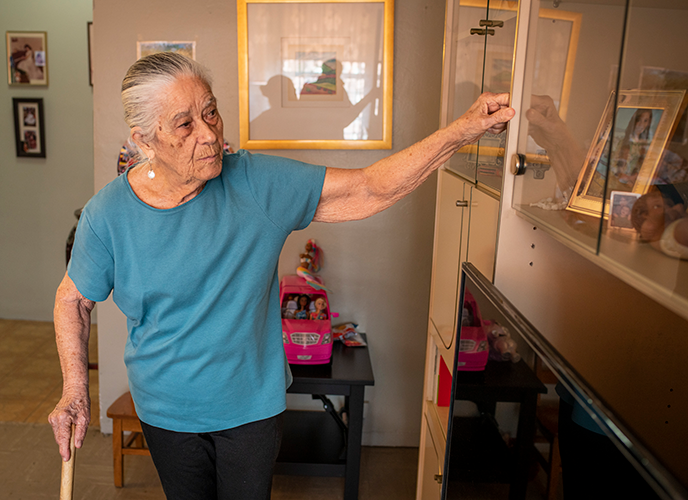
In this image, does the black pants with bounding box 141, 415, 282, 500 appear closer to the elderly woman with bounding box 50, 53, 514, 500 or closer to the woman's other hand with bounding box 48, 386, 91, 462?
the elderly woman with bounding box 50, 53, 514, 500

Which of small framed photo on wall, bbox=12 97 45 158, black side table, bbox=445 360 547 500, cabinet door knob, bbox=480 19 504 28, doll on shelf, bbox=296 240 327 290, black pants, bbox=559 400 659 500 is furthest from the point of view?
small framed photo on wall, bbox=12 97 45 158

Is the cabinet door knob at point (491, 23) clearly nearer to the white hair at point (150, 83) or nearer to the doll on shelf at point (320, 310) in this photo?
the white hair at point (150, 83)

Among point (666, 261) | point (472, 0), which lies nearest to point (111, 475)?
point (472, 0)

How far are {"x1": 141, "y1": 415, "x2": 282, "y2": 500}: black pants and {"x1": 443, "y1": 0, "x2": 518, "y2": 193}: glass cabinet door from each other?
816 mm

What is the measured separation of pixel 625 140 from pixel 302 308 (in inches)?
71.7

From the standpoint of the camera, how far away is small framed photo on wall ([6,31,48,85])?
3951mm

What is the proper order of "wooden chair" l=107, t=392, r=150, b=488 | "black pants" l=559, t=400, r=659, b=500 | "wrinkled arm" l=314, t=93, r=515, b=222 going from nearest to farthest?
"black pants" l=559, t=400, r=659, b=500 → "wrinkled arm" l=314, t=93, r=515, b=222 → "wooden chair" l=107, t=392, r=150, b=488

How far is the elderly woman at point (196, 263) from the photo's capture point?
123cm

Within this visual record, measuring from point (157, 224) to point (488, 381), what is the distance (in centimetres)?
78

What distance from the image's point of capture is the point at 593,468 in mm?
571

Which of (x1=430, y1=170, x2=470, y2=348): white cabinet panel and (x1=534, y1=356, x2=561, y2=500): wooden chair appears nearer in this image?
(x1=534, y1=356, x2=561, y2=500): wooden chair

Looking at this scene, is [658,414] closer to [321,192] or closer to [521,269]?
[521,269]

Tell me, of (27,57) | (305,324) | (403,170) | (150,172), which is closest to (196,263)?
(150,172)

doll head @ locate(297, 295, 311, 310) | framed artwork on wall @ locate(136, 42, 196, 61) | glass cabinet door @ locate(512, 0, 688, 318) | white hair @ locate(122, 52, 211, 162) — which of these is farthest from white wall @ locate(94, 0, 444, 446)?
glass cabinet door @ locate(512, 0, 688, 318)
